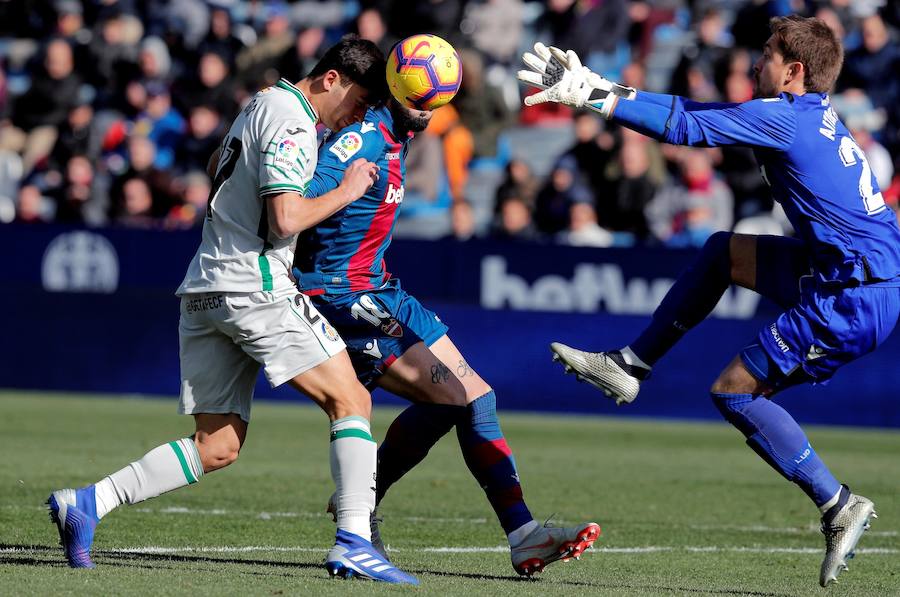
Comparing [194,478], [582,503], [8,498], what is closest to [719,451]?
[582,503]

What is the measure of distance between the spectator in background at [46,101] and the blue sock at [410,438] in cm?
1506

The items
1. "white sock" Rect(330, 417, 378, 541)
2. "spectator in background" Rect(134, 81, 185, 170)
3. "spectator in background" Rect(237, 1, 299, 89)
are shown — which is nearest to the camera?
"white sock" Rect(330, 417, 378, 541)

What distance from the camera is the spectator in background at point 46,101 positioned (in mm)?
21531

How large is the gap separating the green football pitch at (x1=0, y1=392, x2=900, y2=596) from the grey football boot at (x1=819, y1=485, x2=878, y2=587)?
0.75 ft

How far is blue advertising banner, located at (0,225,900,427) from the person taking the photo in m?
15.6

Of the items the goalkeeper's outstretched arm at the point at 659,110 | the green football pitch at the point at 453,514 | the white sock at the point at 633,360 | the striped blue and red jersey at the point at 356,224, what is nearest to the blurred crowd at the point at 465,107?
the green football pitch at the point at 453,514

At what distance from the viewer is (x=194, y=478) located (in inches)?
262

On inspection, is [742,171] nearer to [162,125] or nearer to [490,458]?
[162,125]

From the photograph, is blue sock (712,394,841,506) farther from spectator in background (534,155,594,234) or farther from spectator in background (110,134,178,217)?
spectator in background (110,134,178,217)

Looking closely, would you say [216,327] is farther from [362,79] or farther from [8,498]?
[8,498]

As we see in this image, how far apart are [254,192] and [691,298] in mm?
2178

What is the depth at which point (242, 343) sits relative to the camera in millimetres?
6461

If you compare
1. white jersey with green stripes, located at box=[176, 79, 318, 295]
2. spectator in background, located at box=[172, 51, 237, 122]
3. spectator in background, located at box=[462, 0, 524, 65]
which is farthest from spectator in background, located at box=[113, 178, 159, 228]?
white jersey with green stripes, located at box=[176, 79, 318, 295]

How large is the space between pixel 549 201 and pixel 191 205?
451cm
